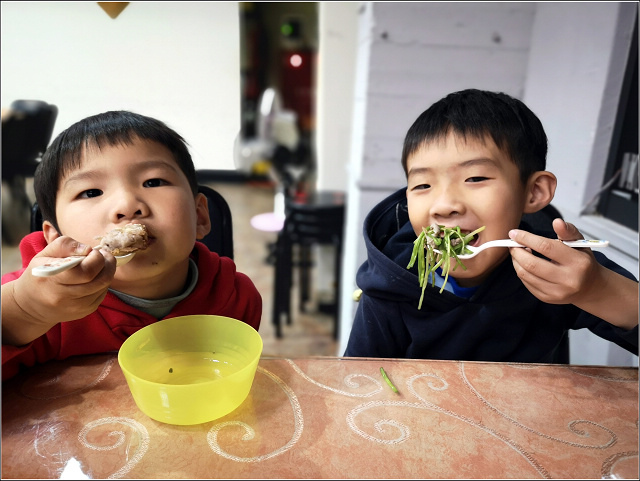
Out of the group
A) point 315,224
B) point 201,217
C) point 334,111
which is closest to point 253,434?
point 201,217

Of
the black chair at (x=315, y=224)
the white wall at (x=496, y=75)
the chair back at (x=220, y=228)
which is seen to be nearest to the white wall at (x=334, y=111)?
the black chair at (x=315, y=224)

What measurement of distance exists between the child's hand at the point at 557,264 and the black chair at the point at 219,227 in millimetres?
544

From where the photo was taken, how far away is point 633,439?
0.67m

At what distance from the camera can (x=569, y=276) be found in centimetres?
68

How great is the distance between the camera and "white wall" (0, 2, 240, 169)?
0.82m

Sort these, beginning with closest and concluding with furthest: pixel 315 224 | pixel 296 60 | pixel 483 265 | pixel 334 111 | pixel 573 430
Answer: pixel 573 430, pixel 483 265, pixel 315 224, pixel 334 111, pixel 296 60

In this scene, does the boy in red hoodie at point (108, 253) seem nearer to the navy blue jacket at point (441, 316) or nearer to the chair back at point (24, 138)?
the chair back at point (24, 138)

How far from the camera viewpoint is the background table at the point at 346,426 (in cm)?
59

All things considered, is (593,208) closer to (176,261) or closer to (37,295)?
(176,261)

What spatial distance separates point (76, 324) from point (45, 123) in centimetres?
35

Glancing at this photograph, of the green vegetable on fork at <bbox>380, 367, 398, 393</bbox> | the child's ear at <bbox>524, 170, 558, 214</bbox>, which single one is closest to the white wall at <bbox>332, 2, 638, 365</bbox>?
the child's ear at <bbox>524, 170, 558, 214</bbox>

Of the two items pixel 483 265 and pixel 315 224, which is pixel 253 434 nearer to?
pixel 483 265

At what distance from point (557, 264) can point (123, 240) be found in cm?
63

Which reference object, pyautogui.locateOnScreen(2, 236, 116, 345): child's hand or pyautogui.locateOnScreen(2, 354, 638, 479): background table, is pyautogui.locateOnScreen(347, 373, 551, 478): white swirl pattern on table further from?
pyautogui.locateOnScreen(2, 236, 116, 345): child's hand
